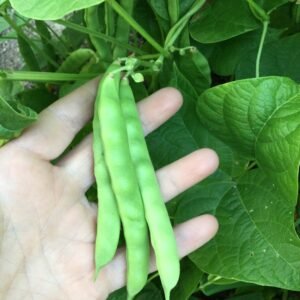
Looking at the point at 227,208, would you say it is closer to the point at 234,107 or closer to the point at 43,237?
the point at 234,107

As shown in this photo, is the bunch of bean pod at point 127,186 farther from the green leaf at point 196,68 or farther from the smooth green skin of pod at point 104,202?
the green leaf at point 196,68

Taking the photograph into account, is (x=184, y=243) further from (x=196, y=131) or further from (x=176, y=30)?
(x=176, y=30)

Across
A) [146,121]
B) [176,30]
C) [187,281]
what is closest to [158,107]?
[146,121]

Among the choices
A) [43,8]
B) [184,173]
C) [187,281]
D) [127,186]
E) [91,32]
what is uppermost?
[43,8]

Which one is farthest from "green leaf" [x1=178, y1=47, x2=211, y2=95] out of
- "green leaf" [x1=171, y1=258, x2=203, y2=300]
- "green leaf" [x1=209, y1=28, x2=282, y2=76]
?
"green leaf" [x1=171, y1=258, x2=203, y2=300]

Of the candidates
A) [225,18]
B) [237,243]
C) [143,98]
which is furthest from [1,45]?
[237,243]
